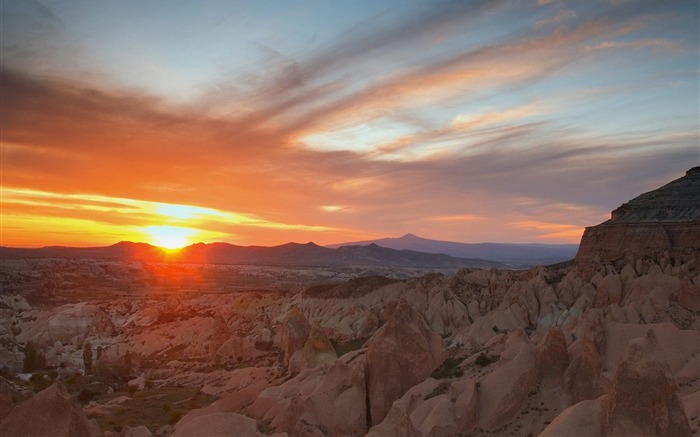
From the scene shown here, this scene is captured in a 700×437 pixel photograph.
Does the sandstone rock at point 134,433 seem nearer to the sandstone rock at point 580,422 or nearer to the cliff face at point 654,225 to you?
the sandstone rock at point 580,422

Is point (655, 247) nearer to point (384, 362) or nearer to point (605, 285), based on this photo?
point (605, 285)

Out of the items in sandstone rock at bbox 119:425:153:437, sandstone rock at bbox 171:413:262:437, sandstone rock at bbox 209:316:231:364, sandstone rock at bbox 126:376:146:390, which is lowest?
sandstone rock at bbox 126:376:146:390

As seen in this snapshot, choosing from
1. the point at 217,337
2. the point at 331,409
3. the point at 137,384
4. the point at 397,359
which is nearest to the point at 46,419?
the point at 331,409

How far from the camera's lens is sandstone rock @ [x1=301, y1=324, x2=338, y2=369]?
46.8 metres

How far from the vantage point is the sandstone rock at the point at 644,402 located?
16172 millimetres

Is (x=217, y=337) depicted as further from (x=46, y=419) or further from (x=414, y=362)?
(x=46, y=419)

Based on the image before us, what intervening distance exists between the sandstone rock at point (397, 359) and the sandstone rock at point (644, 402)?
1375 centimetres

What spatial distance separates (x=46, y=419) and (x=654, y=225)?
4015 inches

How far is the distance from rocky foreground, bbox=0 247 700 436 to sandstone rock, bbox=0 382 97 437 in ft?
0.17

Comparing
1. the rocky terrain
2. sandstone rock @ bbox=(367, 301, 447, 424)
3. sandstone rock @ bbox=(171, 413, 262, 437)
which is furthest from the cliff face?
sandstone rock @ bbox=(171, 413, 262, 437)

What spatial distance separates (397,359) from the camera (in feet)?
97.4

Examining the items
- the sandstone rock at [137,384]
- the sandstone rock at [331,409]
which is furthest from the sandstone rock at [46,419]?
the sandstone rock at [137,384]

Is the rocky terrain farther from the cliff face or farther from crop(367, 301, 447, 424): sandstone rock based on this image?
the cliff face

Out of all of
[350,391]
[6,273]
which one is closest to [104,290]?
[6,273]
